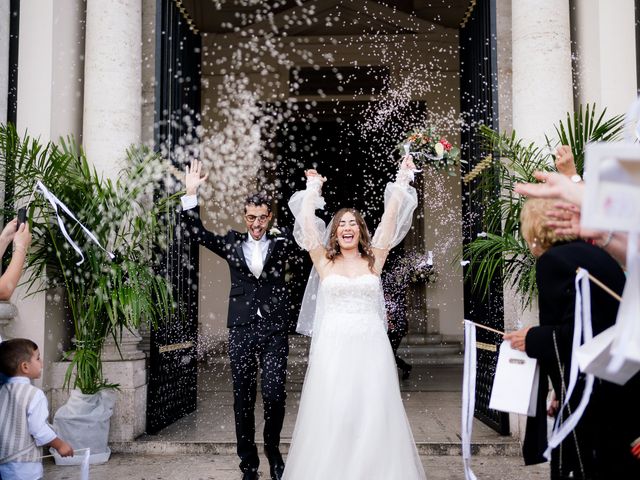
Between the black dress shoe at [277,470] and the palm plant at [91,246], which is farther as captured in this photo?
the palm plant at [91,246]

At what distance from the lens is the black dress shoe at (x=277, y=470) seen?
4949 millimetres

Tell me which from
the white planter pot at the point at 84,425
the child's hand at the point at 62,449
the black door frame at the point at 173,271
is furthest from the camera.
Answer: the black door frame at the point at 173,271

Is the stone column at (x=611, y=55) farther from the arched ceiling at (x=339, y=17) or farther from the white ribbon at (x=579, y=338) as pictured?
the arched ceiling at (x=339, y=17)

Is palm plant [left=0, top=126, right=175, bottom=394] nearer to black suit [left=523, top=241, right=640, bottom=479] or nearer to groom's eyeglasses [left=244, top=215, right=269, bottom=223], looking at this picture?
groom's eyeglasses [left=244, top=215, right=269, bottom=223]

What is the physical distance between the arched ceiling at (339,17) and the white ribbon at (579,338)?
33.0 ft

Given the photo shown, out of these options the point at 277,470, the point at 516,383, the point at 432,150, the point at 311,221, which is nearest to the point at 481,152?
the point at 432,150

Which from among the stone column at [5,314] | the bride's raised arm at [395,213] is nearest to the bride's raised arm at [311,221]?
the bride's raised arm at [395,213]

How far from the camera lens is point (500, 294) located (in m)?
6.39

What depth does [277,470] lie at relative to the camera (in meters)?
4.96

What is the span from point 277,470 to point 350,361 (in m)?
1.03

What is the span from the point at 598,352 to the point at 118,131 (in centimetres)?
Result: 515

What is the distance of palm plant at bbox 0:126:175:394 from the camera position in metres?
5.59

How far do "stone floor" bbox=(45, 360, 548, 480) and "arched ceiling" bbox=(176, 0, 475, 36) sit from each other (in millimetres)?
6926

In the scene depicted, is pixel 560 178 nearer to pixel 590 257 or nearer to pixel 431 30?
pixel 590 257
